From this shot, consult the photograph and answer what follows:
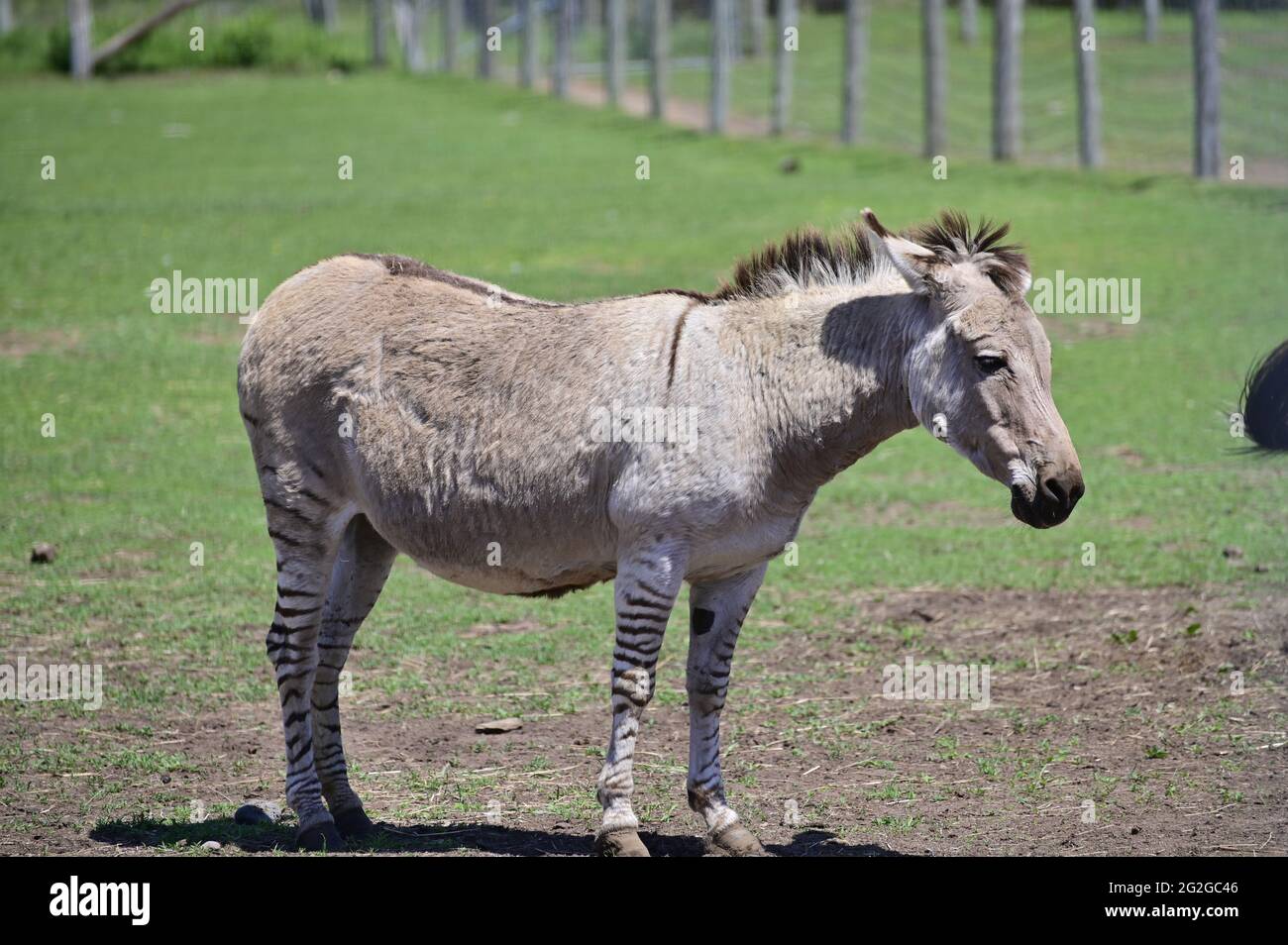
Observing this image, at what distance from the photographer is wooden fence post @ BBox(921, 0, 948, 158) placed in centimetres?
2509

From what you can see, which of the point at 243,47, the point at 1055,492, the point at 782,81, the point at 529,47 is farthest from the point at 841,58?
the point at 1055,492

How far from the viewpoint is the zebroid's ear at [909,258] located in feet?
20.0

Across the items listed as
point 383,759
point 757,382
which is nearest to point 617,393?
point 757,382

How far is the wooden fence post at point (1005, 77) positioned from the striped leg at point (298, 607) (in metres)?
19.4

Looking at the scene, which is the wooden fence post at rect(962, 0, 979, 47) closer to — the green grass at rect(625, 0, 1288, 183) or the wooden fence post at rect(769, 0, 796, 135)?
the green grass at rect(625, 0, 1288, 183)

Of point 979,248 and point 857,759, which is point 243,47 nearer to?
point 857,759

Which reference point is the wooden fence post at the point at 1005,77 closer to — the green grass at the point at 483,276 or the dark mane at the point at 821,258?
the green grass at the point at 483,276

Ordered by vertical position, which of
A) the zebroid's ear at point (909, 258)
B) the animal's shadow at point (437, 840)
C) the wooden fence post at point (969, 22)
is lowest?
the animal's shadow at point (437, 840)

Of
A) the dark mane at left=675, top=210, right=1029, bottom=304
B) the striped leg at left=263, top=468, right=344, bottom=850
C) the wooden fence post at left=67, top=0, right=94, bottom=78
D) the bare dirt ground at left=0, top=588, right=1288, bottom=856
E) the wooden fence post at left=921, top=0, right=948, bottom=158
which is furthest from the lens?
the wooden fence post at left=67, top=0, right=94, bottom=78

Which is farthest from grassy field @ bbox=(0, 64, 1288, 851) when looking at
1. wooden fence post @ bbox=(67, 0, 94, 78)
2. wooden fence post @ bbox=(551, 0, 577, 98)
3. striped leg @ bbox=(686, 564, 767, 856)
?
wooden fence post @ bbox=(67, 0, 94, 78)

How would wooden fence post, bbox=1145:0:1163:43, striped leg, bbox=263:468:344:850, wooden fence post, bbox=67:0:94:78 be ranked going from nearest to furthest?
striped leg, bbox=263:468:344:850 < wooden fence post, bbox=67:0:94:78 < wooden fence post, bbox=1145:0:1163:43

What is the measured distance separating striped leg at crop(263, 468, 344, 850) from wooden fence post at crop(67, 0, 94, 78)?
3381 centimetres

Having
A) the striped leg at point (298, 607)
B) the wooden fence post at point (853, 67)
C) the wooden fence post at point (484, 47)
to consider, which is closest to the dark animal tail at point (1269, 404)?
the striped leg at point (298, 607)

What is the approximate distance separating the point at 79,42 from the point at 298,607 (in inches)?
1350
